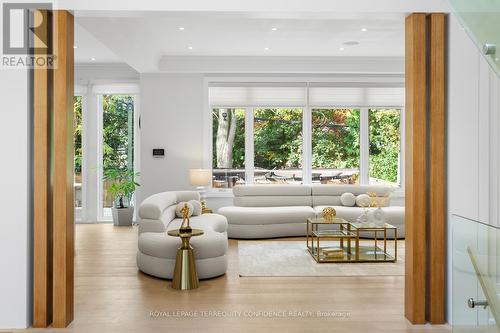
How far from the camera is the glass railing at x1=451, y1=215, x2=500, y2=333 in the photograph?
5.80ft

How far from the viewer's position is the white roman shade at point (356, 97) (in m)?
8.59

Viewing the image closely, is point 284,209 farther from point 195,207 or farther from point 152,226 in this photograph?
point 152,226

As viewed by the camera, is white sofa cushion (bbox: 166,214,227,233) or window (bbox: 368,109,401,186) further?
window (bbox: 368,109,401,186)

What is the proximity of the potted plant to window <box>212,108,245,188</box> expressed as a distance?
1.50m

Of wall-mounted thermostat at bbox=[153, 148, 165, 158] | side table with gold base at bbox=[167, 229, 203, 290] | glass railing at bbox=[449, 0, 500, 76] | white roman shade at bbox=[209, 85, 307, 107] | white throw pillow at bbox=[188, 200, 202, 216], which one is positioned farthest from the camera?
white roman shade at bbox=[209, 85, 307, 107]

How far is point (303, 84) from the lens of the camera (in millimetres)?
8578

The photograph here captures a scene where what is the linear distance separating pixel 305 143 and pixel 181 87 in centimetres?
249

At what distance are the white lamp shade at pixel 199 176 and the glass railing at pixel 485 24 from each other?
602 centimetres

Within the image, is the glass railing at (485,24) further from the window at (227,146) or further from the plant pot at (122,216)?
the plant pot at (122,216)

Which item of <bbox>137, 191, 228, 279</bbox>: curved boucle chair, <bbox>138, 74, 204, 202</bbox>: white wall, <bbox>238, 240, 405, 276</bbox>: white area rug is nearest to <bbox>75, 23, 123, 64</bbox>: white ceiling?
<bbox>138, 74, 204, 202</bbox>: white wall

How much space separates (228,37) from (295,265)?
343 cm

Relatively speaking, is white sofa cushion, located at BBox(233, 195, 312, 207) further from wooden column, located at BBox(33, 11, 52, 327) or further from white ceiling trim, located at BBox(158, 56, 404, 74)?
wooden column, located at BBox(33, 11, 52, 327)

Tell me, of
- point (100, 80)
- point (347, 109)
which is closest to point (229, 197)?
point (347, 109)

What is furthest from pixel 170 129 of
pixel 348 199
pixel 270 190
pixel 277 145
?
pixel 348 199
